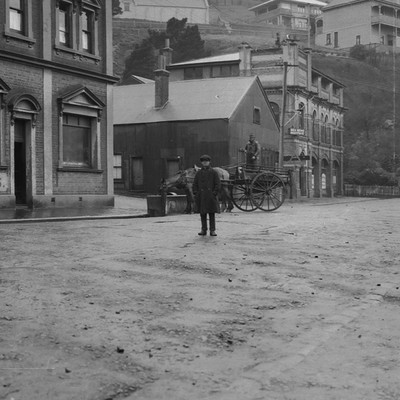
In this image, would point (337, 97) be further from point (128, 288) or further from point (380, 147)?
point (128, 288)

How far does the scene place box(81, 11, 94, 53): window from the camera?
24.0m

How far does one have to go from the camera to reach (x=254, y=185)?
875 inches

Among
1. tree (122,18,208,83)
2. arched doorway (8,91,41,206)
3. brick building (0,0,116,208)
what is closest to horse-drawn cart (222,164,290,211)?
brick building (0,0,116,208)

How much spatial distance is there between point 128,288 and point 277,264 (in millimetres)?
2684

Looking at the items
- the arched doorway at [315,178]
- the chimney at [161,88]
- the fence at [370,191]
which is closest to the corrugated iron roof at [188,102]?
the chimney at [161,88]

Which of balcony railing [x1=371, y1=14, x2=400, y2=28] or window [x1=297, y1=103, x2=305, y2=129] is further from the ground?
balcony railing [x1=371, y1=14, x2=400, y2=28]

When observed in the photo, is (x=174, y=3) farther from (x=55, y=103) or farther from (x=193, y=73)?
(x=55, y=103)

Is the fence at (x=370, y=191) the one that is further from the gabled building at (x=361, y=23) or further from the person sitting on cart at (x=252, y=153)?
the person sitting on cart at (x=252, y=153)

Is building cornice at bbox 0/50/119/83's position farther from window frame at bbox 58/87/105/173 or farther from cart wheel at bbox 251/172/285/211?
cart wheel at bbox 251/172/285/211

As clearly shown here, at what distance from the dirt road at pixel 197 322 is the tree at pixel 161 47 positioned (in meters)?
65.3

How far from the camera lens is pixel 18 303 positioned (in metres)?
6.20

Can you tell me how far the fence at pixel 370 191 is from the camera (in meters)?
62.2

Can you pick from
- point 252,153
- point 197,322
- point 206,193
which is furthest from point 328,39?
point 197,322

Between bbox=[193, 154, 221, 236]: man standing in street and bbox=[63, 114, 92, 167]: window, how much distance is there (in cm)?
1104
